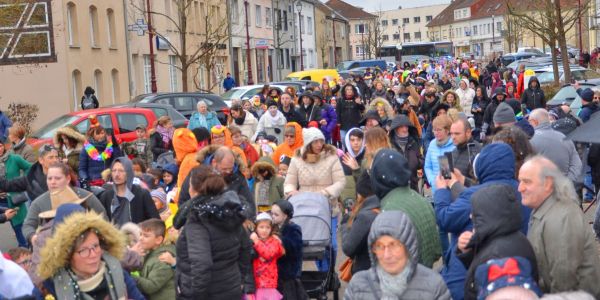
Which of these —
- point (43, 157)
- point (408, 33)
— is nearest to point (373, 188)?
point (43, 157)

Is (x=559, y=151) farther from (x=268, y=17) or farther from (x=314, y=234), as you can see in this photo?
(x=268, y=17)

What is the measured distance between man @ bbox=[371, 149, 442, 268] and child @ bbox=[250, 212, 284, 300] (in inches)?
54.9

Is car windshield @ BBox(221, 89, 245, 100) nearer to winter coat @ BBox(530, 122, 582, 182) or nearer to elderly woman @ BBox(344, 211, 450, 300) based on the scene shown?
winter coat @ BBox(530, 122, 582, 182)

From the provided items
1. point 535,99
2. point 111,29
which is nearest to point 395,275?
point 535,99

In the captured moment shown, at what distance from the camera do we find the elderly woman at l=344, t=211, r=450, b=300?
17.4ft

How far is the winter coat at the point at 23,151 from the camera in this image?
42.8 ft

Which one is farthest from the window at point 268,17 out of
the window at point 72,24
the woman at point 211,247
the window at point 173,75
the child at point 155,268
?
the woman at point 211,247

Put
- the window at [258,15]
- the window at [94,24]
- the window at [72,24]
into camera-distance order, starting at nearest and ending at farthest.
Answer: the window at [72,24] < the window at [94,24] < the window at [258,15]

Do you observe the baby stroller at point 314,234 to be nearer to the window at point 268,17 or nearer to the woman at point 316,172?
the woman at point 316,172

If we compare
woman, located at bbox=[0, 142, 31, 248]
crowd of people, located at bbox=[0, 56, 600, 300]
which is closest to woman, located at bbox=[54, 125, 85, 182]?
crowd of people, located at bbox=[0, 56, 600, 300]

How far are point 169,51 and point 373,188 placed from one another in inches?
1530

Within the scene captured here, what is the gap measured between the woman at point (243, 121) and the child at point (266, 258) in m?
9.34

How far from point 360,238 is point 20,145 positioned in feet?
25.3

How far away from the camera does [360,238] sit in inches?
266
